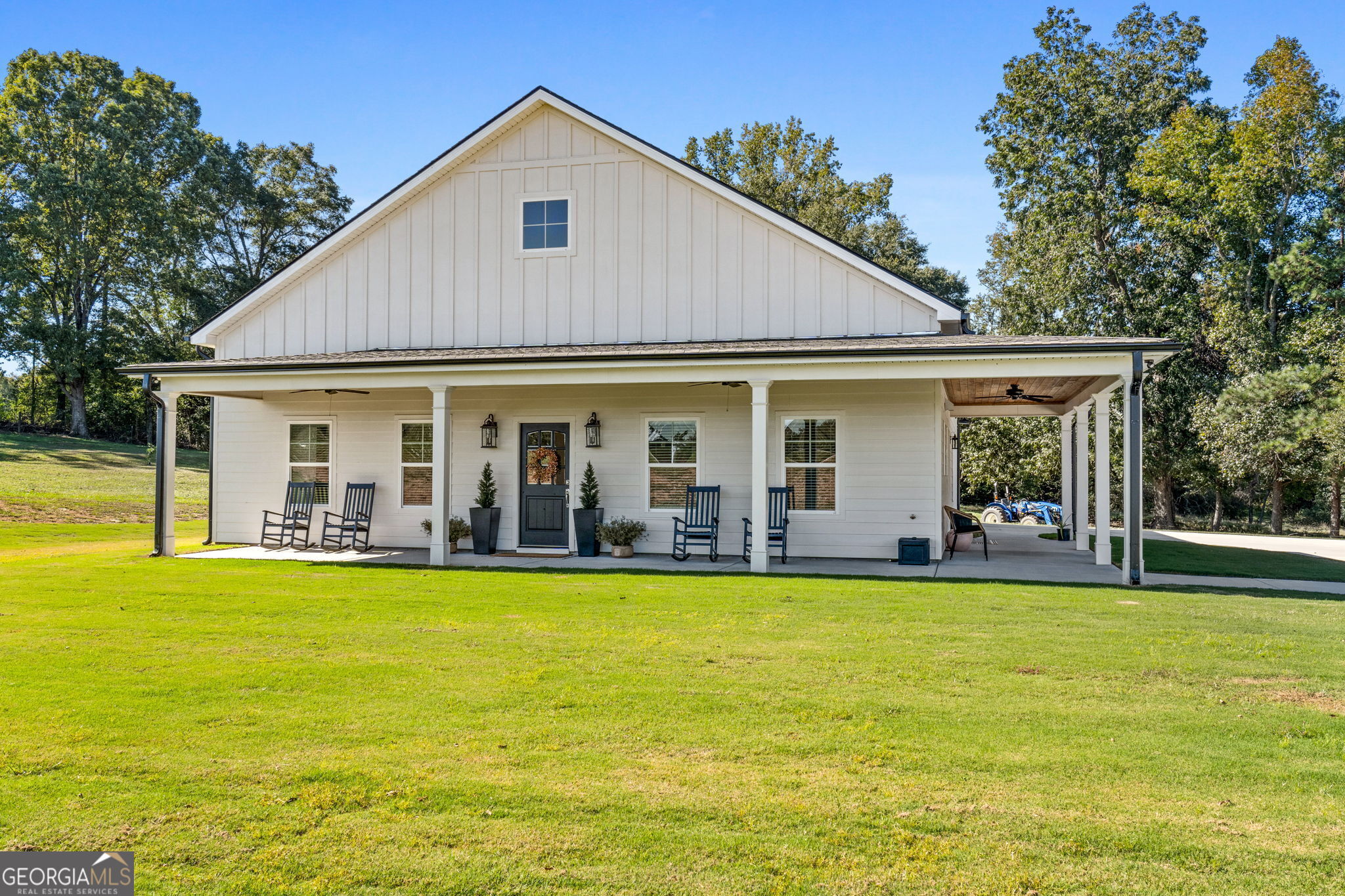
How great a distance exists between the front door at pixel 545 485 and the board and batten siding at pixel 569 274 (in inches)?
57.7

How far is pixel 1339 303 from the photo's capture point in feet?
66.5

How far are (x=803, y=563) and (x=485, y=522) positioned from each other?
479 centimetres

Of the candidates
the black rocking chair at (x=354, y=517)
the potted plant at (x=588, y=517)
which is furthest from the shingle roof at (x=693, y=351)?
the black rocking chair at (x=354, y=517)

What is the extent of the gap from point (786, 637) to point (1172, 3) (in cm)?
2333

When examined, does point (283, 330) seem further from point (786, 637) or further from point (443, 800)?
point (443, 800)

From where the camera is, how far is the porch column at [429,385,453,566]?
12.1m

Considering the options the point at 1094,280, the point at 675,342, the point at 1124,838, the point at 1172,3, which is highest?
the point at 1172,3

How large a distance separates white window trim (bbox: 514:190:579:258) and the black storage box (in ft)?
21.7

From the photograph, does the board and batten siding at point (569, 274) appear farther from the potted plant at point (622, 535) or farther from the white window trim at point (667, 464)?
the potted plant at point (622, 535)

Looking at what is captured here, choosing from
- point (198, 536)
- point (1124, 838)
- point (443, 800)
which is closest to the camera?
point (1124, 838)

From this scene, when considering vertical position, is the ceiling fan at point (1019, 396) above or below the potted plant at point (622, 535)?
above

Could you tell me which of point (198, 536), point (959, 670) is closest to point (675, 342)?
point (959, 670)

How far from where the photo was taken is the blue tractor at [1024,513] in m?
24.5

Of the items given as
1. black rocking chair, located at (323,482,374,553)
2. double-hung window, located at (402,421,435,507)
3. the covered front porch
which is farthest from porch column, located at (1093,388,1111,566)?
black rocking chair, located at (323,482,374,553)
